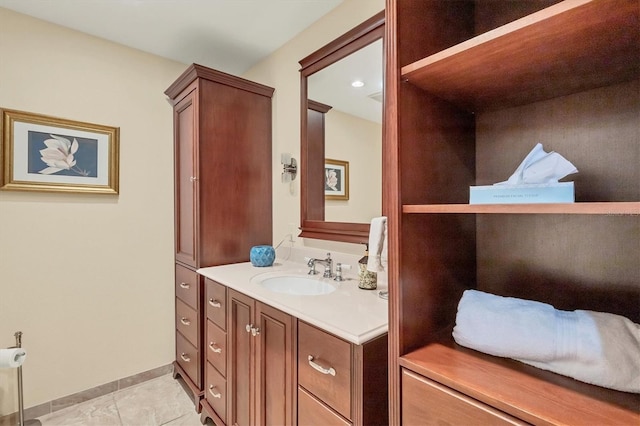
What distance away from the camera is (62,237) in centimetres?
190

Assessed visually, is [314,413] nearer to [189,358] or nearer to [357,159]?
[357,159]

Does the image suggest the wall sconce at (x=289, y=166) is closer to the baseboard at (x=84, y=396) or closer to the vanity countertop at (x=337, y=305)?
the vanity countertop at (x=337, y=305)

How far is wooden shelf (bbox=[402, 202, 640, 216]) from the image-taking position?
0.47 m

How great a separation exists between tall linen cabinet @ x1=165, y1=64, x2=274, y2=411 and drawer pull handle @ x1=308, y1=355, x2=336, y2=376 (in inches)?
35.9

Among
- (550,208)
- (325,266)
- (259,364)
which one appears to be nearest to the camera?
(550,208)

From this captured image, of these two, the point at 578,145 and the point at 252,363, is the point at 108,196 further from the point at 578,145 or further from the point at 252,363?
the point at 578,145

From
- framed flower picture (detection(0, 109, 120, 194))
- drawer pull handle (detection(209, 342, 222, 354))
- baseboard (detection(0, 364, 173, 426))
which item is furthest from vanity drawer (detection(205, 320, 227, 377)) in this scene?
framed flower picture (detection(0, 109, 120, 194))

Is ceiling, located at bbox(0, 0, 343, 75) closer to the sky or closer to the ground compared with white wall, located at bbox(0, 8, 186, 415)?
closer to the sky

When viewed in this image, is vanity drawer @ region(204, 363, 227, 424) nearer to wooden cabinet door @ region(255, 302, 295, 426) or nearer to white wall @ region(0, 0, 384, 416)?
wooden cabinet door @ region(255, 302, 295, 426)

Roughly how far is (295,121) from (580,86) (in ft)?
5.11

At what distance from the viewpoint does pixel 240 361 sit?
143cm

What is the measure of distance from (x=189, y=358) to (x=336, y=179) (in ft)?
5.23

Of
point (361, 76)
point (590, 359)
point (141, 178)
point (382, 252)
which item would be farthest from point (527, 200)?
point (141, 178)

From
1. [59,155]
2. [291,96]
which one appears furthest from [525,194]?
[59,155]
